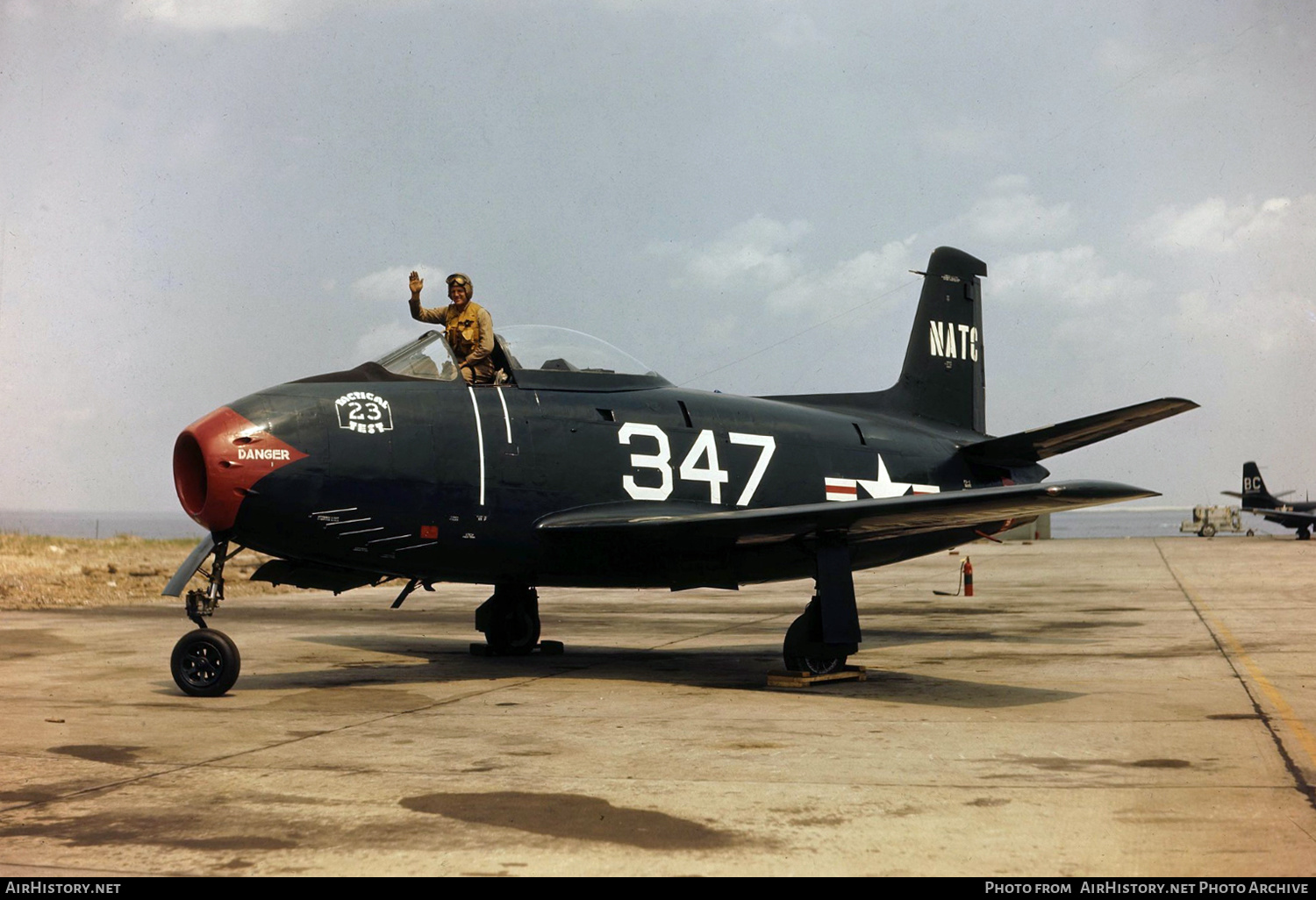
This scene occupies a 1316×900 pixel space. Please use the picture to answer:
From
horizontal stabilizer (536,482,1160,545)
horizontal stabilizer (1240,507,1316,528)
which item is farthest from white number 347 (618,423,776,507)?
horizontal stabilizer (1240,507,1316,528)

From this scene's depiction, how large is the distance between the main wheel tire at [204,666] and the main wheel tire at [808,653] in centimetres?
479

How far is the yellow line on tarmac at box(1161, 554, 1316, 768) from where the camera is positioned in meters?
7.41

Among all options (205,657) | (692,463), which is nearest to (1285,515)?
(692,463)

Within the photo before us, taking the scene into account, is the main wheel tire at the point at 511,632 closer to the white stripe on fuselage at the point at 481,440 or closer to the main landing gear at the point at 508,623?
the main landing gear at the point at 508,623

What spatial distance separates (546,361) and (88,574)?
17427mm

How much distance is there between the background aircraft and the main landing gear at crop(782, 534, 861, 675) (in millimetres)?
54642

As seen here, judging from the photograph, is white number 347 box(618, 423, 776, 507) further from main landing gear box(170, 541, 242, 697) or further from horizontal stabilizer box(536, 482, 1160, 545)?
main landing gear box(170, 541, 242, 697)

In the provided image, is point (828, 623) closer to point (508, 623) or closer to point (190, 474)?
point (508, 623)

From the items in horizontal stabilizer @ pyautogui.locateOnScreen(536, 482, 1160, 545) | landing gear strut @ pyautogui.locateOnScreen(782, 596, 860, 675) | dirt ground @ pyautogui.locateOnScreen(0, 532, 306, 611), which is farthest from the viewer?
dirt ground @ pyautogui.locateOnScreen(0, 532, 306, 611)

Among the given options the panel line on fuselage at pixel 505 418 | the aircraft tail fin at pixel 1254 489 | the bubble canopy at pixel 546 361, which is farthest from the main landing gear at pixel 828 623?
the aircraft tail fin at pixel 1254 489

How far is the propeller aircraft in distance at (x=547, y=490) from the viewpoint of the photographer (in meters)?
9.52

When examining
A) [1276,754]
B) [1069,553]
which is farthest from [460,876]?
[1069,553]
